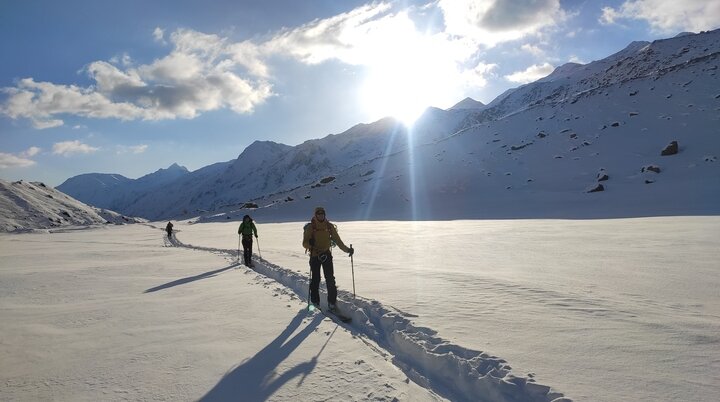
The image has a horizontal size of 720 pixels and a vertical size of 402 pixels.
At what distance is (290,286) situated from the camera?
11.5 m

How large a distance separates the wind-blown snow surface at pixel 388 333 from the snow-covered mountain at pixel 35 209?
5371 cm

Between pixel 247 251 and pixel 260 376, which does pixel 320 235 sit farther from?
pixel 247 251

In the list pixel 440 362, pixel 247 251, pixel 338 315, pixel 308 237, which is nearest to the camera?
pixel 440 362

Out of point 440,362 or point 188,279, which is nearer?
point 440,362

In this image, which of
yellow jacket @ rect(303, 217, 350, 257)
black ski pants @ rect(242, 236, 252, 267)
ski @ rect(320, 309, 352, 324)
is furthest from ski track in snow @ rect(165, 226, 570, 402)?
black ski pants @ rect(242, 236, 252, 267)

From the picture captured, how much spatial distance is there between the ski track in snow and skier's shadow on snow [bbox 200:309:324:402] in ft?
4.18

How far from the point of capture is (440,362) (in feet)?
18.2

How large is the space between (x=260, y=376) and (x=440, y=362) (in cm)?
240

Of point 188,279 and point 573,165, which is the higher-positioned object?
point 573,165

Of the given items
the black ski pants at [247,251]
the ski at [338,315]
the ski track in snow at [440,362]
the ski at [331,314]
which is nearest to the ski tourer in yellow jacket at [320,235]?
the ski at [331,314]

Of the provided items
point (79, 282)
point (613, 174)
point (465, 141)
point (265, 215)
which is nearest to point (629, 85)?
point (465, 141)

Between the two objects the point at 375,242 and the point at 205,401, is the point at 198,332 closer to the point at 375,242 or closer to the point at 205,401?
the point at 205,401

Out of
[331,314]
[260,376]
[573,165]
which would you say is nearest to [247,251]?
[331,314]

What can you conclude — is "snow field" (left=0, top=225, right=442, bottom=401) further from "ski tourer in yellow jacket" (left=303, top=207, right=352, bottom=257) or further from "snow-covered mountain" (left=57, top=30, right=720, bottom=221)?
"snow-covered mountain" (left=57, top=30, right=720, bottom=221)
